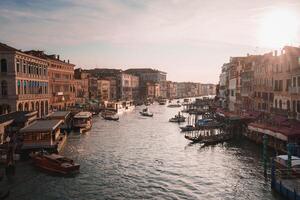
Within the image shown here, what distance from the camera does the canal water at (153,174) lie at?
28.2 meters

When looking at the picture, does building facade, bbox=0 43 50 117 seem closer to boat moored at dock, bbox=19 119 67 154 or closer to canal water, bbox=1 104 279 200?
canal water, bbox=1 104 279 200

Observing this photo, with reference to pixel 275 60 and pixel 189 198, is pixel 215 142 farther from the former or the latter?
Result: pixel 189 198

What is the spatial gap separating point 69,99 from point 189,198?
3088 inches

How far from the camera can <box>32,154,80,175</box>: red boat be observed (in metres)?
33.1

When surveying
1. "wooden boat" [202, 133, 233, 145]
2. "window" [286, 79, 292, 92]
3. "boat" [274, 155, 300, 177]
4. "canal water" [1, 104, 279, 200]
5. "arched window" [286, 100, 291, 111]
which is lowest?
"canal water" [1, 104, 279, 200]

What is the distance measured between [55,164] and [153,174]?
373 inches

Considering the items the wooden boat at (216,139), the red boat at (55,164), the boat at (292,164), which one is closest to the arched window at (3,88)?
the red boat at (55,164)

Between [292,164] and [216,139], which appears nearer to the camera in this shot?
[292,164]

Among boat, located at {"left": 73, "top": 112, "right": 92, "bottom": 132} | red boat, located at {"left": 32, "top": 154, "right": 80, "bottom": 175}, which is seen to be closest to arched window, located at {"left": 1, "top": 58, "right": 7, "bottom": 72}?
boat, located at {"left": 73, "top": 112, "right": 92, "bottom": 132}

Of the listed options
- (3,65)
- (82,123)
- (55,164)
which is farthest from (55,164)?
(3,65)

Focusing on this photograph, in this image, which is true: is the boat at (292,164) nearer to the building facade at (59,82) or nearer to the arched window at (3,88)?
the arched window at (3,88)

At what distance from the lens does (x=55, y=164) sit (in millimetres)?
33594

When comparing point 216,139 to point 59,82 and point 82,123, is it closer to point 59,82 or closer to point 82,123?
point 82,123

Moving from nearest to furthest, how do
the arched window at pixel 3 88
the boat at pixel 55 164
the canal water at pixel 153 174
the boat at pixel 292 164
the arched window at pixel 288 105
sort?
1. the boat at pixel 292 164
2. the canal water at pixel 153 174
3. the boat at pixel 55 164
4. the arched window at pixel 288 105
5. the arched window at pixel 3 88
